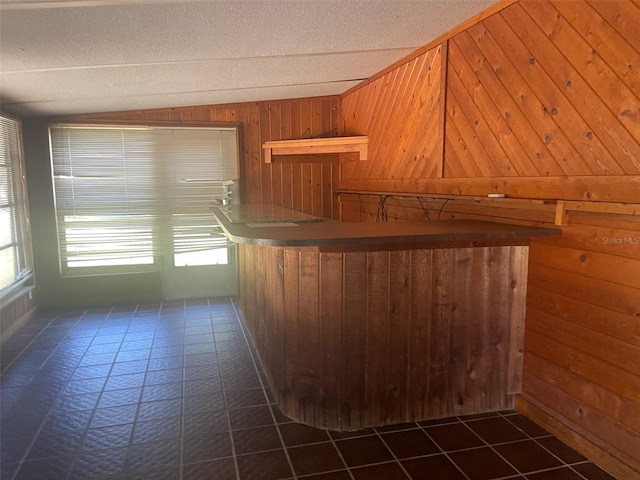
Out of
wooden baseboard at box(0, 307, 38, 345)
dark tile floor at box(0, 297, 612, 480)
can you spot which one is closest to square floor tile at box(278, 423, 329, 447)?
dark tile floor at box(0, 297, 612, 480)

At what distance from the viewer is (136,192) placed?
5047 mm

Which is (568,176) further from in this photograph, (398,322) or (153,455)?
(153,455)

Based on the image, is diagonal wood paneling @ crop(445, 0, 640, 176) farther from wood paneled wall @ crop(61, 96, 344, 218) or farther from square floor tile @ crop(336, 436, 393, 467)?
wood paneled wall @ crop(61, 96, 344, 218)

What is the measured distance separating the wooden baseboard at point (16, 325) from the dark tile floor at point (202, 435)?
1.29ft

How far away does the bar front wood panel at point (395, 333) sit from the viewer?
241 cm

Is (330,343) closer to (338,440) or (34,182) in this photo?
(338,440)

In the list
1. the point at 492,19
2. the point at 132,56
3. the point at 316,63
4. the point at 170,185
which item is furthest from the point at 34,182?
the point at 492,19

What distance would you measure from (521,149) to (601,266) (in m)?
0.71

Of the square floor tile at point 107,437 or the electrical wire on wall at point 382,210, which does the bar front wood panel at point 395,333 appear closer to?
the square floor tile at point 107,437

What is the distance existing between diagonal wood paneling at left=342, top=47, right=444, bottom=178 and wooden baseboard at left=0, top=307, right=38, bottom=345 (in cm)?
334

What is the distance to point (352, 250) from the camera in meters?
2.33

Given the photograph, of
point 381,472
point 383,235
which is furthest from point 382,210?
point 381,472

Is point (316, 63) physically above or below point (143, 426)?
above

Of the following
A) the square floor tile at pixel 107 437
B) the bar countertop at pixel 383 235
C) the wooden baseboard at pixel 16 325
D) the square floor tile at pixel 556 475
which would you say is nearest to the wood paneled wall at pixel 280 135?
the wooden baseboard at pixel 16 325
